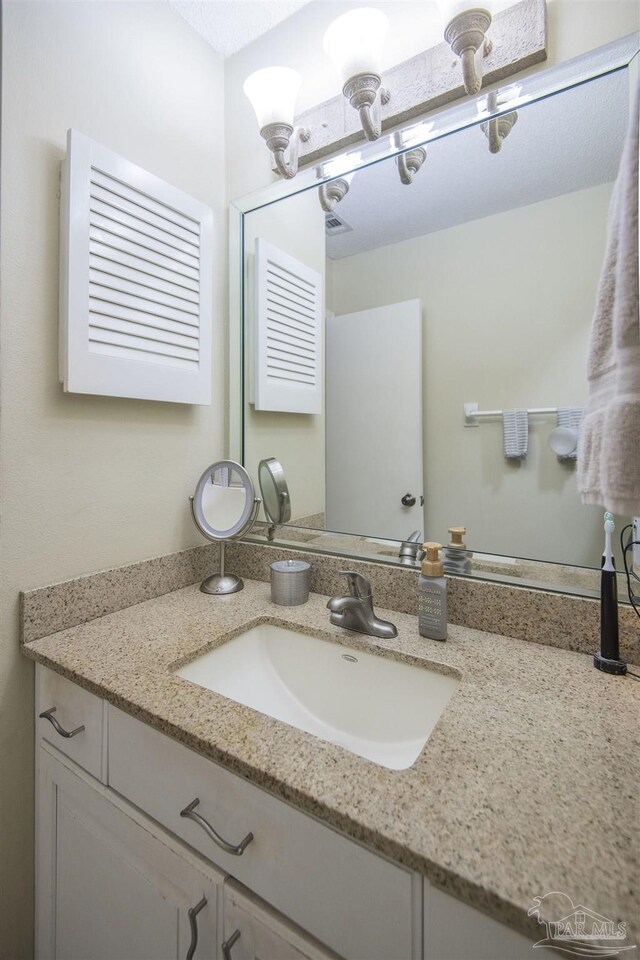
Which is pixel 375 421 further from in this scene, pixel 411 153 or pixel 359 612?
pixel 411 153

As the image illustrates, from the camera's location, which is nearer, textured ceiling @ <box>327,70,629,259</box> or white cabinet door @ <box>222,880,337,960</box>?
white cabinet door @ <box>222,880,337,960</box>

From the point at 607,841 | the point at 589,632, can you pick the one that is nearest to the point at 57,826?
the point at 607,841

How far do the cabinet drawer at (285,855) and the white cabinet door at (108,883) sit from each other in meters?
0.06

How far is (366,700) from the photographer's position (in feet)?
2.70

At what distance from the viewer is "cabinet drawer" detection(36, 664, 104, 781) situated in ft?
2.41

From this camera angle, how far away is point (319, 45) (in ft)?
3.58

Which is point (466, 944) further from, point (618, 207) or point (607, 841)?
point (618, 207)

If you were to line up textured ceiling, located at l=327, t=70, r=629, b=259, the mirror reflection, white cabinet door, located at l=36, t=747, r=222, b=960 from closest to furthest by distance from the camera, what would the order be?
1. white cabinet door, located at l=36, t=747, r=222, b=960
2. textured ceiling, located at l=327, t=70, r=629, b=259
3. the mirror reflection

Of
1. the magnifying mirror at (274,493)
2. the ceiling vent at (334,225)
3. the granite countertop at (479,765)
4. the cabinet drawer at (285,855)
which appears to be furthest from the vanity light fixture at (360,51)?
the cabinet drawer at (285,855)

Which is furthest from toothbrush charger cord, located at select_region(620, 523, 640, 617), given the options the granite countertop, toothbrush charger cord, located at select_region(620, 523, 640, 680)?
the granite countertop

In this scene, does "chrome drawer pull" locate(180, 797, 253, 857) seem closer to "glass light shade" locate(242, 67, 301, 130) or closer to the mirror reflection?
the mirror reflection

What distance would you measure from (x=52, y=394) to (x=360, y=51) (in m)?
1.01

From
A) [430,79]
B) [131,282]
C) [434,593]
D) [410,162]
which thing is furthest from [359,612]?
[430,79]

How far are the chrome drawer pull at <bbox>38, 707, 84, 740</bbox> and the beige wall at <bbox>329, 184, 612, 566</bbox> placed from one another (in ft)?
2.75
